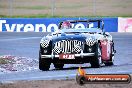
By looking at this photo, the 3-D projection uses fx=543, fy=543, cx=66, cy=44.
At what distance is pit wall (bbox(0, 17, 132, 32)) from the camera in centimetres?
3684

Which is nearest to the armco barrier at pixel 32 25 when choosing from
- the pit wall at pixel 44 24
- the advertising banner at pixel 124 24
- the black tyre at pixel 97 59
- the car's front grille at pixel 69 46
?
the pit wall at pixel 44 24

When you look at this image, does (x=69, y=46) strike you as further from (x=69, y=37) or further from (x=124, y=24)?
(x=124, y=24)

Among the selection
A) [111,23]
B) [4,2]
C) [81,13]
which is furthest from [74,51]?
[4,2]

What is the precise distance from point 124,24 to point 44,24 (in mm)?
5878

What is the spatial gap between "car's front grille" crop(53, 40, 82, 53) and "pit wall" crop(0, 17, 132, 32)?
22986 mm

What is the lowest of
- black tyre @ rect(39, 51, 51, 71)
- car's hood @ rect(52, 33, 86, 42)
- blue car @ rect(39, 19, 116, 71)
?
black tyre @ rect(39, 51, 51, 71)

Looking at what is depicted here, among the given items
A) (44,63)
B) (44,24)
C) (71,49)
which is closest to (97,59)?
(71,49)

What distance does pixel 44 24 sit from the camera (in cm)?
3891

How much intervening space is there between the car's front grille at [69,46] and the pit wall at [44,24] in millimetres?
22986

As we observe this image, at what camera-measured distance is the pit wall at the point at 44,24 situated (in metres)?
36.8

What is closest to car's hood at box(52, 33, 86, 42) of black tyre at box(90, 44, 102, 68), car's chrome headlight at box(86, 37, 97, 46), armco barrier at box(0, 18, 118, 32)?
car's chrome headlight at box(86, 37, 97, 46)

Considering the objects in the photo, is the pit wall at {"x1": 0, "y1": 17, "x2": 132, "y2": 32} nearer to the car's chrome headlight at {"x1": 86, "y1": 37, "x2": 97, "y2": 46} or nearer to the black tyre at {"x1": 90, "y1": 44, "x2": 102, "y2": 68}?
the black tyre at {"x1": 90, "y1": 44, "x2": 102, "y2": 68}

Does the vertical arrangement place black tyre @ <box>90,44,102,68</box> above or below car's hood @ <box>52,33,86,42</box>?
below

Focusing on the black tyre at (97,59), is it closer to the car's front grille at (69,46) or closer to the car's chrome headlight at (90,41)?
the car's chrome headlight at (90,41)
